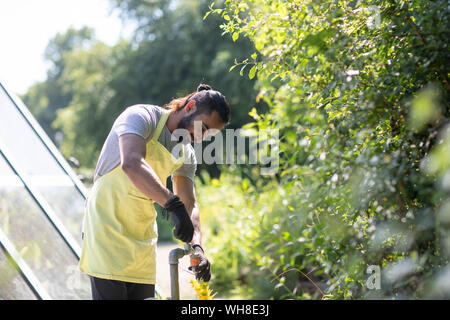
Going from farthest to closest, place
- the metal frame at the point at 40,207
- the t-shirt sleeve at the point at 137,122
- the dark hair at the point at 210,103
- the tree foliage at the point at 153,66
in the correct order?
the tree foliage at the point at 153,66 → the metal frame at the point at 40,207 → the dark hair at the point at 210,103 → the t-shirt sleeve at the point at 137,122

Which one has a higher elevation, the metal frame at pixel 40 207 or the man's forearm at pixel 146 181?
the metal frame at pixel 40 207

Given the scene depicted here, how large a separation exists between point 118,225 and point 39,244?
4.95 feet

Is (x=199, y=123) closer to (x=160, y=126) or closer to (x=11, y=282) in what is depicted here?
(x=160, y=126)

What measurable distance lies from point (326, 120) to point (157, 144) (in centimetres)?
71

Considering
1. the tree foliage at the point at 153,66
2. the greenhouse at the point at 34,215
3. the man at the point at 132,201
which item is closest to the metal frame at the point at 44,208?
the greenhouse at the point at 34,215

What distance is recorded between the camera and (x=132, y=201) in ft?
6.56

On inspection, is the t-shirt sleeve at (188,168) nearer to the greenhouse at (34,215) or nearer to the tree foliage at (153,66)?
the greenhouse at (34,215)

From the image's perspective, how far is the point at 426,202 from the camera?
5.00ft

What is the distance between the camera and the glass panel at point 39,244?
10.3ft

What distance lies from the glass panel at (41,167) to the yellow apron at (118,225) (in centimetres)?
166

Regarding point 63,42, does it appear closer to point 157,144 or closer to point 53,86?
point 53,86

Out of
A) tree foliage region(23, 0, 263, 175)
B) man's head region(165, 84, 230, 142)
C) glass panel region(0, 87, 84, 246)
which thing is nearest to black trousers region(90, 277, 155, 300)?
man's head region(165, 84, 230, 142)

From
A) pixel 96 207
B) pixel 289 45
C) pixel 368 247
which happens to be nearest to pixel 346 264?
pixel 368 247

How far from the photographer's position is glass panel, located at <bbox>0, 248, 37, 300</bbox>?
2.72 meters
